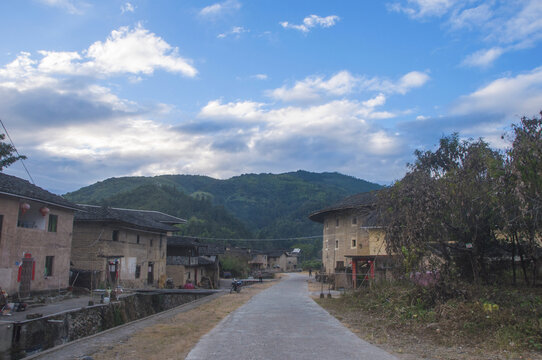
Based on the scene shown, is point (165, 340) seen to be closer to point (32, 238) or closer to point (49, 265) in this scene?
point (32, 238)

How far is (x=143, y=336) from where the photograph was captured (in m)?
12.3

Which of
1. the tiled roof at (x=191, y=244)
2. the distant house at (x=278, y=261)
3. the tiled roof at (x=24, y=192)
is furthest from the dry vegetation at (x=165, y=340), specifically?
the distant house at (x=278, y=261)

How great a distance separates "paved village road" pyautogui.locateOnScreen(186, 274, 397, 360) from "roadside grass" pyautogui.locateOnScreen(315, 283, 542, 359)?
2.57 feet

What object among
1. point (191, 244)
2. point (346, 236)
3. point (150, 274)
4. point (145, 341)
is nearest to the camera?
point (145, 341)

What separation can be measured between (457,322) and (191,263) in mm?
35219

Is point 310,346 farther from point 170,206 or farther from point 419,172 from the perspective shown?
point 170,206

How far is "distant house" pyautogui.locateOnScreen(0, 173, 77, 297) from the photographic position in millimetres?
20875

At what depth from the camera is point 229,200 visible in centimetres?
16462

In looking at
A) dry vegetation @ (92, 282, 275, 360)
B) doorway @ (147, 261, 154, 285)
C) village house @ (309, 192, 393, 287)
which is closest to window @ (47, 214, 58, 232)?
dry vegetation @ (92, 282, 275, 360)

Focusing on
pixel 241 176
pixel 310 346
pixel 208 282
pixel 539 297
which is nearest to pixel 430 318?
pixel 539 297

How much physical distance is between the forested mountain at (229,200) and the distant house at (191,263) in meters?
42.4

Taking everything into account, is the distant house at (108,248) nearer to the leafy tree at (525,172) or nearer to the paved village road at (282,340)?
the paved village road at (282,340)

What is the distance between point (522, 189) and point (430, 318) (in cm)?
465

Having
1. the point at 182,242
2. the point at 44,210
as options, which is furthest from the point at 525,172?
the point at 182,242
